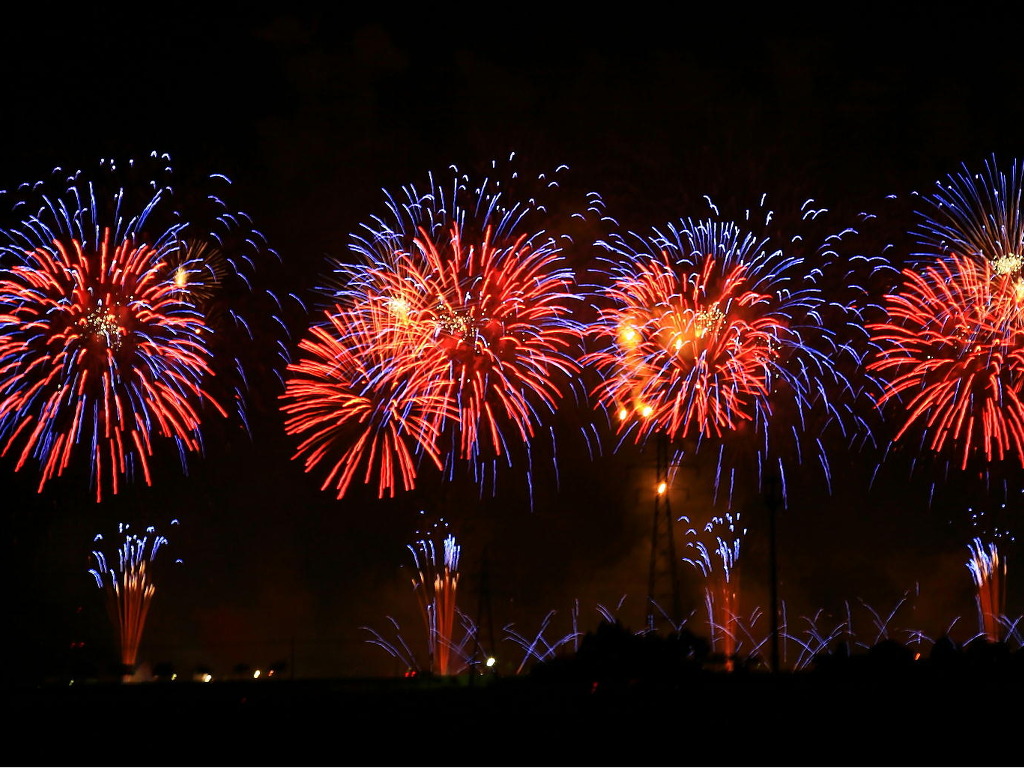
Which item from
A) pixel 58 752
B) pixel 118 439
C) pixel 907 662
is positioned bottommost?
pixel 58 752

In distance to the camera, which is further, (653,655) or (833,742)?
(653,655)

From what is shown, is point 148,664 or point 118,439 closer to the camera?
point 118,439

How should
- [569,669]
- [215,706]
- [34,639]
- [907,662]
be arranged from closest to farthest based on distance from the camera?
[215,706] → [907,662] → [569,669] → [34,639]

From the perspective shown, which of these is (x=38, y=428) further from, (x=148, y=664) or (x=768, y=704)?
(x=768, y=704)

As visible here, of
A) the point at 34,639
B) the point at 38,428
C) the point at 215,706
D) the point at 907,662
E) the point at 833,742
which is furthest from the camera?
the point at 34,639

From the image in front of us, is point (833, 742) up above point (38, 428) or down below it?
below

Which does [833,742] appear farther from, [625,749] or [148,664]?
[148,664]

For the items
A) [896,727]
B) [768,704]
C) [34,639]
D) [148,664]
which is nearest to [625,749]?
[768,704]

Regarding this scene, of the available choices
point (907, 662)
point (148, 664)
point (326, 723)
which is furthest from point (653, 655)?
point (148, 664)

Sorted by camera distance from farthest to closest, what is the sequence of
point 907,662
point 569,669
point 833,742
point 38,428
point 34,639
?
1. point 34,639
2. point 38,428
3. point 569,669
4. point 907,662
5. point 833,742
